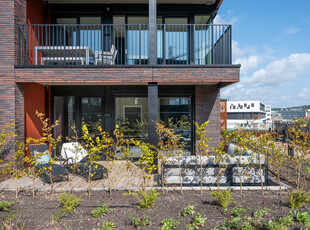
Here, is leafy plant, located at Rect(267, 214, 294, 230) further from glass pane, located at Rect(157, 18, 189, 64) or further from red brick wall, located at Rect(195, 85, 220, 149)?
glass pane, located at Rect(157, 18, 189, 64)

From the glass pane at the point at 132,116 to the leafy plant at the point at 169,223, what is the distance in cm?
463

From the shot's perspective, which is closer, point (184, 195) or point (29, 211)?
point (29, 211)

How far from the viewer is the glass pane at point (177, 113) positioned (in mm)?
7672

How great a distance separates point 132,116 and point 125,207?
168 inches

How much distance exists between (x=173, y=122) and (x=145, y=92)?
1.56 metres

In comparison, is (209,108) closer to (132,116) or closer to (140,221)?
(132,116)

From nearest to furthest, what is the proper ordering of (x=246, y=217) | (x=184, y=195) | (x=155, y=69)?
1. (x=246, y=217)
2. (x=184, y=195)
3. (x=155, y=69)

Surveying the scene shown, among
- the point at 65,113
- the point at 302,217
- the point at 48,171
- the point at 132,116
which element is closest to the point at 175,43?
the point at 132,116

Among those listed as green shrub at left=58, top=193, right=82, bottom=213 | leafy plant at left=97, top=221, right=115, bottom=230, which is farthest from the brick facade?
leafy plant at left=97, top=221, right=115, bottom=230

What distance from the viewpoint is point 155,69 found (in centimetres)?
587

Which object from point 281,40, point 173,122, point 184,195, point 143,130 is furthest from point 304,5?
point 184,195

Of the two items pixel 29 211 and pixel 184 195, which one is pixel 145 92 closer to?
pixel 184 195

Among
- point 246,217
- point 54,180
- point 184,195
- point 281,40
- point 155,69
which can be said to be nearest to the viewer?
point 246,217

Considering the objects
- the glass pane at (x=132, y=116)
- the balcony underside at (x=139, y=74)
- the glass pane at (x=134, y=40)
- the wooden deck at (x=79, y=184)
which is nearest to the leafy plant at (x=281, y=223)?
the wooden deck at (x=79, y=184)
